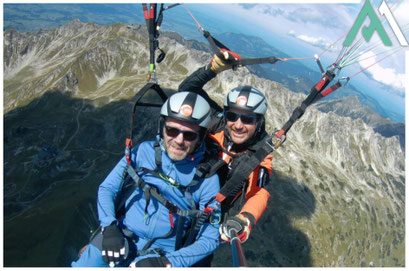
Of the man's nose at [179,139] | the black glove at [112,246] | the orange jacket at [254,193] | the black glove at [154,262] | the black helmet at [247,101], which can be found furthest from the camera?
the black helmet at [247,101]

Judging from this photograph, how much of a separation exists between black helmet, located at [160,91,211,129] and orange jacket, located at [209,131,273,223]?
9.25 feet

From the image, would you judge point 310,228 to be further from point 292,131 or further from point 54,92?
point 54,92

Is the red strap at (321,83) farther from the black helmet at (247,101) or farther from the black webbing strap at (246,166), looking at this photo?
the black webbing strap at (246,166)

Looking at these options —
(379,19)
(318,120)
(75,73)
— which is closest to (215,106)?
(379,19)

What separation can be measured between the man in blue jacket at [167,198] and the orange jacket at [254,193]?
148cm

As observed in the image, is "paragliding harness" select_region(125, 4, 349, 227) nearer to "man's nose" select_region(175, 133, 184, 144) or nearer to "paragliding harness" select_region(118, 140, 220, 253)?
"paragliding harness" select_region(118, 140, 220, 253)

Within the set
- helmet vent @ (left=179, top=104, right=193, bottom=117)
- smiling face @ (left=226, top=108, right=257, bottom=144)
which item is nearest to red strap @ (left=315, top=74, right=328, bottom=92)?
smiling face @ (left=226, top=108, right=257, bottom=144)

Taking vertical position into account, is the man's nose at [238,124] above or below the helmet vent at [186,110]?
below

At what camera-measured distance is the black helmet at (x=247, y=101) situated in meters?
9.20

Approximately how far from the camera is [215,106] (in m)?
12.2

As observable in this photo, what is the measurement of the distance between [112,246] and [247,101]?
7010 millimetres

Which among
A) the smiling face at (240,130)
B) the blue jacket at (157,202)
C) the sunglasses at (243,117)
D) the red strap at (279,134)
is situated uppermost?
the sunglasses at (243,117)

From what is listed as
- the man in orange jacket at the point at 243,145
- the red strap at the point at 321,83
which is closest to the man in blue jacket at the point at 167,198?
the man in orange jacket at the point at 243,145

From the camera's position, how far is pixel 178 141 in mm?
7199
